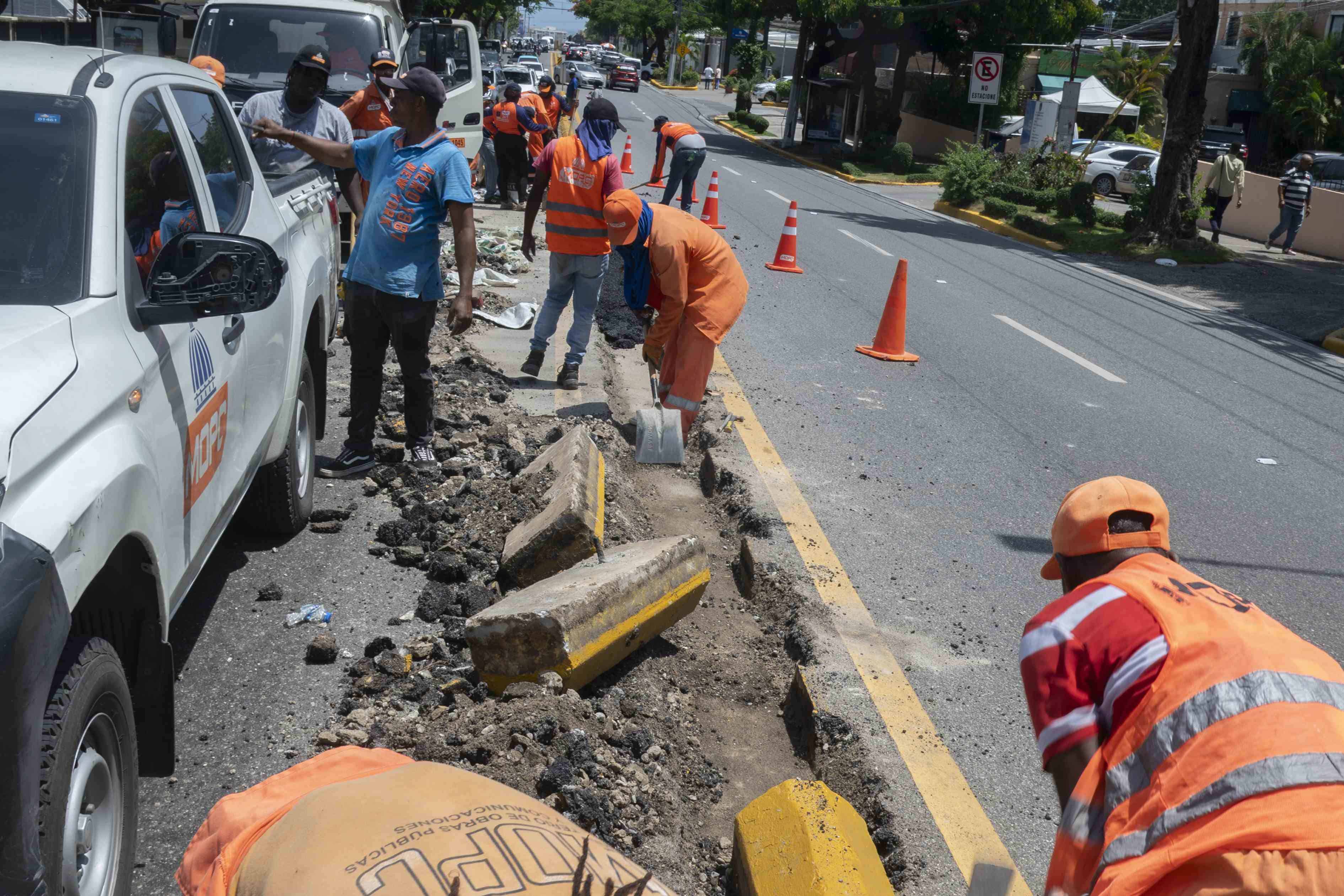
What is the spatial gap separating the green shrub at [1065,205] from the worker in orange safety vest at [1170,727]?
22012 mm

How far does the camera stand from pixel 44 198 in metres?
2.85

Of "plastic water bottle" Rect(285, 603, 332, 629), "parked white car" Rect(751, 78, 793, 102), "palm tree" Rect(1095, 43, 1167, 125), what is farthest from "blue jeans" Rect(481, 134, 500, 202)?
"parked white car" Rect(751, 78, 793, 102)

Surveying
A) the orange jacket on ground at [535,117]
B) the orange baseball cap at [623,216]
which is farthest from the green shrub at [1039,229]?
the orange baseball cap at [623,216]

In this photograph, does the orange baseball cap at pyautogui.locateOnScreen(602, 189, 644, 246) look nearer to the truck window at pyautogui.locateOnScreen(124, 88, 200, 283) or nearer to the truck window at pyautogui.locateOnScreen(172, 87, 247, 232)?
the truck window at pyautogui.locateOnScreen(172, 87, 247, 232)

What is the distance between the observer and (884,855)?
10.7ft

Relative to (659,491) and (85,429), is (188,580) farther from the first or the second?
(659,491)

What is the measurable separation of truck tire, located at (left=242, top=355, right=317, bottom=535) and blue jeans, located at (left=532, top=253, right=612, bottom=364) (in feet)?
8.66

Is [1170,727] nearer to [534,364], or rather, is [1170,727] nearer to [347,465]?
[347,465]

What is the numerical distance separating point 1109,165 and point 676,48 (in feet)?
189

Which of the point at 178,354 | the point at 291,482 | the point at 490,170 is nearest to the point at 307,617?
the point at 291,482

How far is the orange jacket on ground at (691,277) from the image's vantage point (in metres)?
5.96

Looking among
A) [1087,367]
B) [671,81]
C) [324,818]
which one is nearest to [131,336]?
[324,818]

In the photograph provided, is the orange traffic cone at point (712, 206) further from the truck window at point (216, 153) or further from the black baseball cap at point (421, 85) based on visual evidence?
the truck window at point (216, 153)

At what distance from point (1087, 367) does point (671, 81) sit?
75004mm
